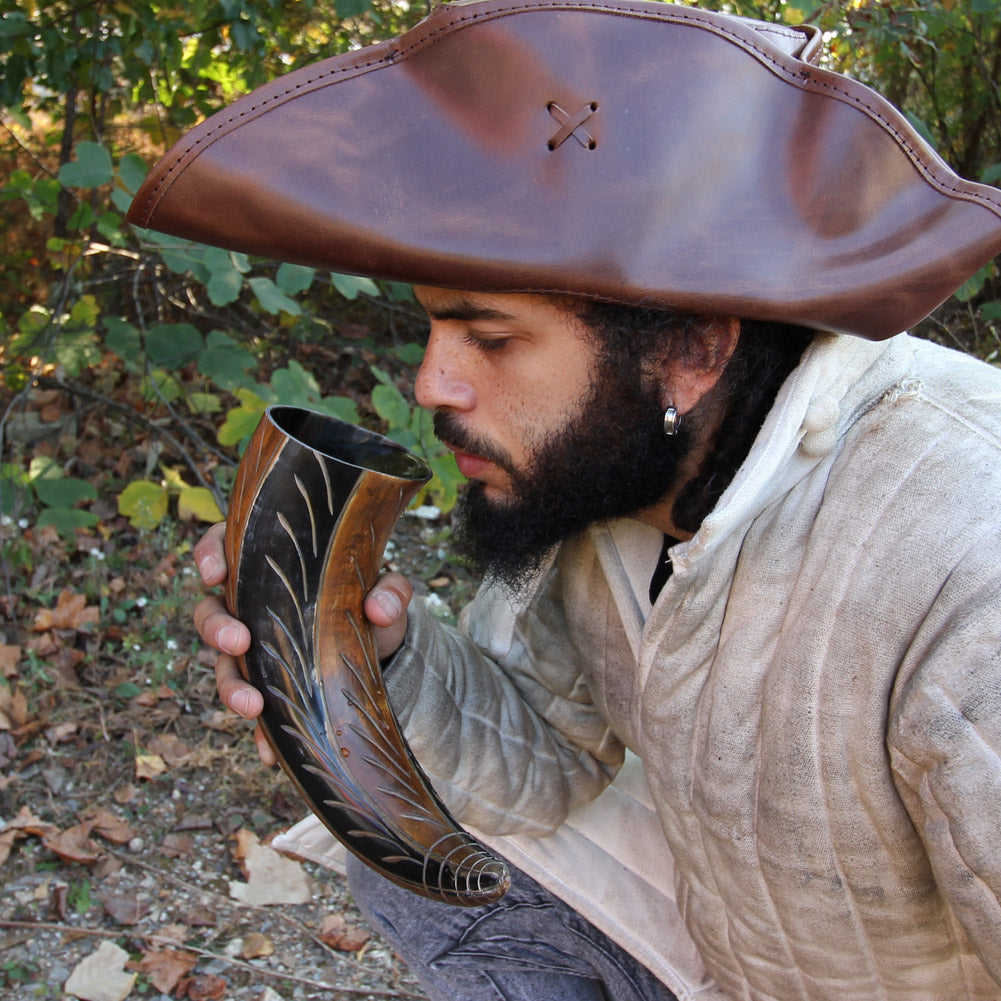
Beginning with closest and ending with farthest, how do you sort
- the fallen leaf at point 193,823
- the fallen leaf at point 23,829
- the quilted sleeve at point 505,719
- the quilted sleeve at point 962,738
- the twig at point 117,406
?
1. the quilted sleeve at point 962,738
2. the quilted sleeve at point 505,719
3. the fallen leaf at point 23,829
4. the fallen leaf at point 193,823
5. the twig at point 117,406

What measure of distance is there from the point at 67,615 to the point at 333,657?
7.30 ft

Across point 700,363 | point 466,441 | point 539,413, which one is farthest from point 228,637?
point 700,363

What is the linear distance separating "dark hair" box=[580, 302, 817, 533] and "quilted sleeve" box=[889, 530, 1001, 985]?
0.43 meters

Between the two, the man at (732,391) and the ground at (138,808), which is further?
the ground at (138,808)

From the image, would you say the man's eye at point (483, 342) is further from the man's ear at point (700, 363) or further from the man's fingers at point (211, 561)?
the man's fingers at point (211, 561)

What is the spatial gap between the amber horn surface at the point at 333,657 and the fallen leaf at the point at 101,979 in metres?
1.19

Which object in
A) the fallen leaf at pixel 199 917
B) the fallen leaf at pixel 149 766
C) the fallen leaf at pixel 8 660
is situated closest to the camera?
the fallen leaf at pixel 199 917

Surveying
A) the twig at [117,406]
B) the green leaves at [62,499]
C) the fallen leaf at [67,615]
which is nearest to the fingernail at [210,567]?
the green leaves at [62,499]

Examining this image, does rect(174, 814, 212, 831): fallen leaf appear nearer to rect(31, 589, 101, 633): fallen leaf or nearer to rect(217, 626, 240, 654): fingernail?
rect(31, 589, 101, 633): fallen leaf

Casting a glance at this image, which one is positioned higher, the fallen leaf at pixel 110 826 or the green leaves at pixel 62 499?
the green leaves at pixel 62 499

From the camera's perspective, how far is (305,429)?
6.40ft

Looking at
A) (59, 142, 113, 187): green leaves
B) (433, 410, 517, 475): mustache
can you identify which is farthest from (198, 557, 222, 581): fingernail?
(59, 142, 113, 187): green leaves

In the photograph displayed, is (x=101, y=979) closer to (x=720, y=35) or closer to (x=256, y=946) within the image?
(x=256, y=946)

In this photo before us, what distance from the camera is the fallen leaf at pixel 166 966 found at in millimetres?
2691
